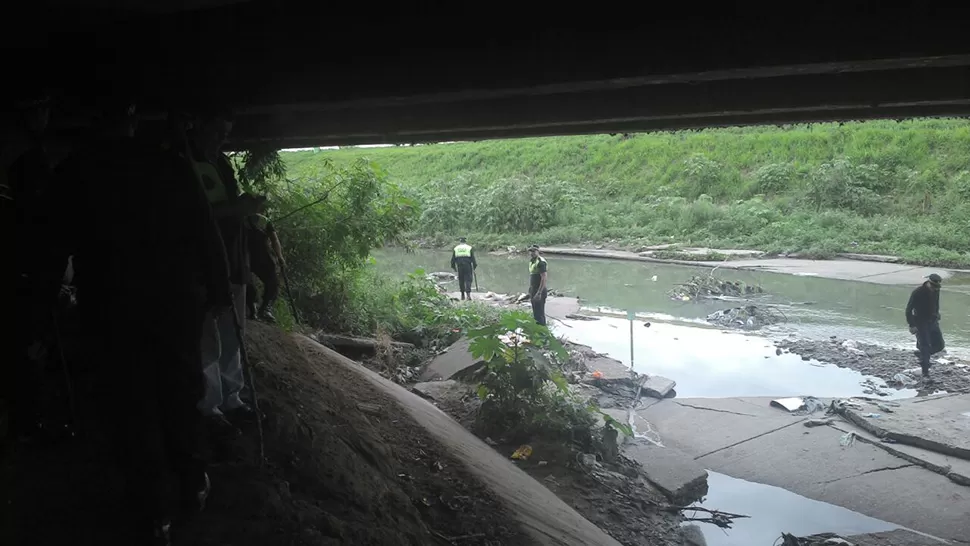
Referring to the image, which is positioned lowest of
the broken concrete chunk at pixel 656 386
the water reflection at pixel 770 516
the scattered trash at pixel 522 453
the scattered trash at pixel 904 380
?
the water reflection at pixel 770 516

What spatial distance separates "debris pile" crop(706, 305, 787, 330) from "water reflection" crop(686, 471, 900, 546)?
6794mm

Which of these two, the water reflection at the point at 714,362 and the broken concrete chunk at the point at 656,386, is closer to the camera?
the broken concrete chunk at the point at 656,386

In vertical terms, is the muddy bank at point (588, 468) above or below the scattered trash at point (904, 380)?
above

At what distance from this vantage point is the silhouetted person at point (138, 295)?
8.66ft

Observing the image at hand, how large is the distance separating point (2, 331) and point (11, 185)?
0.74 metres

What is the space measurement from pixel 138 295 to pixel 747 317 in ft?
40.7

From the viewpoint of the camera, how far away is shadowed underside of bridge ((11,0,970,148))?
3025 millimetres

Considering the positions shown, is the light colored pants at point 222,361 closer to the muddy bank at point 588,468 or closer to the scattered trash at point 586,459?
the muddy bank at point 588,468

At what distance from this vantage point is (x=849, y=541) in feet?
17.5

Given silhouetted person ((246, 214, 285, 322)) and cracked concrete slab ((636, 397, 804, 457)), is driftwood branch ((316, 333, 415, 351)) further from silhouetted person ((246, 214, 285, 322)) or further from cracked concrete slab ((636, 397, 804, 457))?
silhouetted person ((246, 214, 285, 322))

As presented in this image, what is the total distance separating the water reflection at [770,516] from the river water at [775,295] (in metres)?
6.64

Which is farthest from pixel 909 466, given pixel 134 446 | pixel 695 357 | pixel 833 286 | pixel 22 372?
pixel 833 286

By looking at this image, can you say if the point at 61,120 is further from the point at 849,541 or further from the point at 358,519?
the point at 849,541

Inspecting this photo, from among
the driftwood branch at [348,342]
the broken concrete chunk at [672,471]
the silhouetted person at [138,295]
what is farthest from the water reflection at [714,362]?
the silhouetted person at [138,295]
